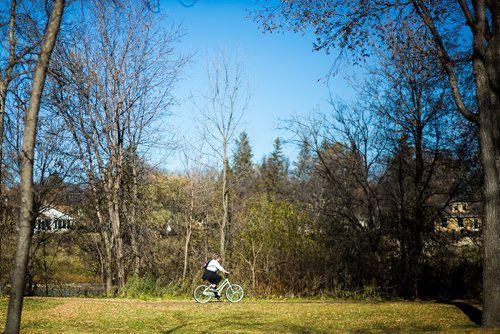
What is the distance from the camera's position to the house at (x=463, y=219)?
776 inches

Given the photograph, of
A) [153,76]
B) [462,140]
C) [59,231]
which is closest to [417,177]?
[462,140]

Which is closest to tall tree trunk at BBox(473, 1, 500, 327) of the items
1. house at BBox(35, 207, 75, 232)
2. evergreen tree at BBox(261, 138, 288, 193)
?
house at BBox(35, 207, 75, 232)

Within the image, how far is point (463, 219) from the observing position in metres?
20.3

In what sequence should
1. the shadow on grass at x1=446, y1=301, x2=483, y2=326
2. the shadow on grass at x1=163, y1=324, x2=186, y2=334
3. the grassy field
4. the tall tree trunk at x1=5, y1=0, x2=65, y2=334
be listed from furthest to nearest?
the shadow on grass at x1=446, y1=301, x2=483, y2=326, the grassy field, the shadow on grass at x1=163, y1=324, x2=186, y2=334, the tall tree trunk at x1=5, y1=0, x2=65, y2=334

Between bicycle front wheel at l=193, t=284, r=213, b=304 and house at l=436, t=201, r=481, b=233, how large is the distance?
9.04 metres

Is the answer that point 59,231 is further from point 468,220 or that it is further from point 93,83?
point 468,220

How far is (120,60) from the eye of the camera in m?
20.7

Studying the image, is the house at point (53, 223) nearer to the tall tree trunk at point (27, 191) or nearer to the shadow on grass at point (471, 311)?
the shadow on grass at point (471, 311)

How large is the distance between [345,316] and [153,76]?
12.9m

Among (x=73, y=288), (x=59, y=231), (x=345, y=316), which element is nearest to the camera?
(x=345, y=316)

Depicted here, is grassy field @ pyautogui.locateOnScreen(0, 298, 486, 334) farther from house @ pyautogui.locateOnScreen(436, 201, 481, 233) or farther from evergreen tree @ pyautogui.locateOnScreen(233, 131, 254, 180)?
evergreen tree @ pyautogui.locateOnScreen(233, 131, 254, 180)

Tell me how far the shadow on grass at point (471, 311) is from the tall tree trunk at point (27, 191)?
9989 mm

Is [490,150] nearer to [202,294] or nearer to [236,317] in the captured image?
[236,317]

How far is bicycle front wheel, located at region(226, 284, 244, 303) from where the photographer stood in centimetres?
1761
